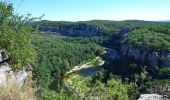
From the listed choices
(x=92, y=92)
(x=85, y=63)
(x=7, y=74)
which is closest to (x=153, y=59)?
(x=85, y=63)

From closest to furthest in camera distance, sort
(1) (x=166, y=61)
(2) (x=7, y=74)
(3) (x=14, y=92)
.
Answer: (3) (x=14, y=92) < (2) (x=7, y=74) < (1) (x=166, y=61)

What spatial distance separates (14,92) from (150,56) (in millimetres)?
106499

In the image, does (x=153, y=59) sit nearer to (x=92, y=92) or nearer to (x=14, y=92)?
(x=92, y=92)

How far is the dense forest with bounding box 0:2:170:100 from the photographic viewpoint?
15.1 meters

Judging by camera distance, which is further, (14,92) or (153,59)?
(153,59)

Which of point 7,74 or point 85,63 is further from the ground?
point 7,74

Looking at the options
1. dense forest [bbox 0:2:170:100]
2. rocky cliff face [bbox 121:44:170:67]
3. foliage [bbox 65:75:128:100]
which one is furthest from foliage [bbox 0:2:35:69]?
rocky cliff face [bbox 121:44:170:67]

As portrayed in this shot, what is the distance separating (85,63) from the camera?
477 ft

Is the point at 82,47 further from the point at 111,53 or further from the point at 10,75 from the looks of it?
the point at 10,75

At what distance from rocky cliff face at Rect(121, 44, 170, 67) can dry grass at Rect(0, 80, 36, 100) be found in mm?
93474

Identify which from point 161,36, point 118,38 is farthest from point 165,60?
point 118,38

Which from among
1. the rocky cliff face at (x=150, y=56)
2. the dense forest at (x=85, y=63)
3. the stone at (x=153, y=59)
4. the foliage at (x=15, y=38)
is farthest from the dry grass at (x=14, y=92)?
the stone at (x=153, y=59)

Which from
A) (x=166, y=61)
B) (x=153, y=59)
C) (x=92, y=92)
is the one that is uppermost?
(x=92, y=92)

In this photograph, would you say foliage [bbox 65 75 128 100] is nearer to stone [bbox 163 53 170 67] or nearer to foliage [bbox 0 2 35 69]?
foliage [bbox 0 2 35 69]
